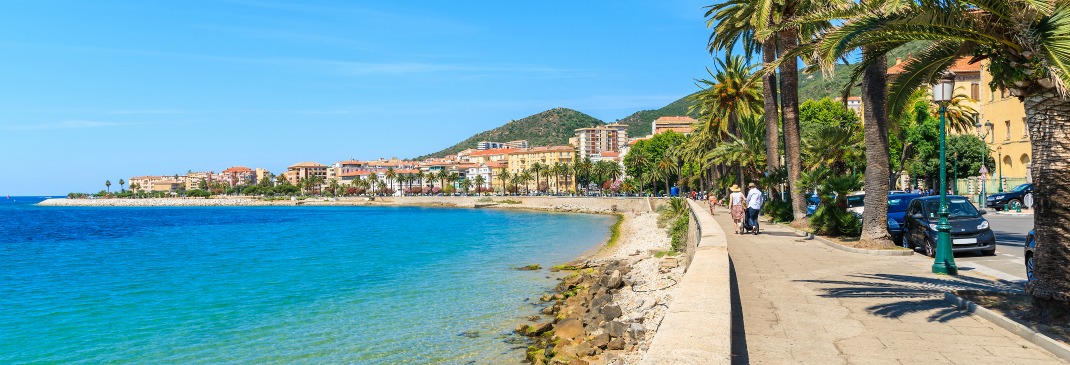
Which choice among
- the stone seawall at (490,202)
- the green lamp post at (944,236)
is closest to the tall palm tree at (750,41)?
the green lamp post at (944,236)

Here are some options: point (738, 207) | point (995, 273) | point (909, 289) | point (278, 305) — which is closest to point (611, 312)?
point (909, 289)

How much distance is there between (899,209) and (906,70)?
12350 mm

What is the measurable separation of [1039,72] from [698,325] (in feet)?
14.7

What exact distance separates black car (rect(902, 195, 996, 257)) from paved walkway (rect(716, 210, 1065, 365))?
2.98 metres

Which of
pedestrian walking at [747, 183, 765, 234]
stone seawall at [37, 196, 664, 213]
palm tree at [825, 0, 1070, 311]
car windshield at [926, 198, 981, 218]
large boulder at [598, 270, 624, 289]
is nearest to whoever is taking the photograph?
palm tree at [825, 0, 1070, 311]

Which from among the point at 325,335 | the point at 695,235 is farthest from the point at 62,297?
the point at 695,235

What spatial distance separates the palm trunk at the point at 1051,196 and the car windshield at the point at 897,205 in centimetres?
1437

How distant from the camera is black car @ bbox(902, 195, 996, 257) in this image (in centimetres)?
1505

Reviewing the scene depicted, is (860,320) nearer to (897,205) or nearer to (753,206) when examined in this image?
(753,206)

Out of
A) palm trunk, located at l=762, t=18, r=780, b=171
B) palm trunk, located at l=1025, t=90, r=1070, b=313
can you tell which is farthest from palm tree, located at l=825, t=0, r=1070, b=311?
palm trunk, located at l=762, t=18, r=780, b=171

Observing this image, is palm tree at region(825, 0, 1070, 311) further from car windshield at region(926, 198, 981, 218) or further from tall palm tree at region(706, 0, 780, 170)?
tall palm tree at region(706, 0, 780, 170)

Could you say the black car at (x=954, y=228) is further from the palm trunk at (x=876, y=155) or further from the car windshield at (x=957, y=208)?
the palm trunk at (x=876, y=155)

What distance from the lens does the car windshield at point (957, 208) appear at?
15.9 meters

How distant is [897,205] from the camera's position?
68.7 ft
